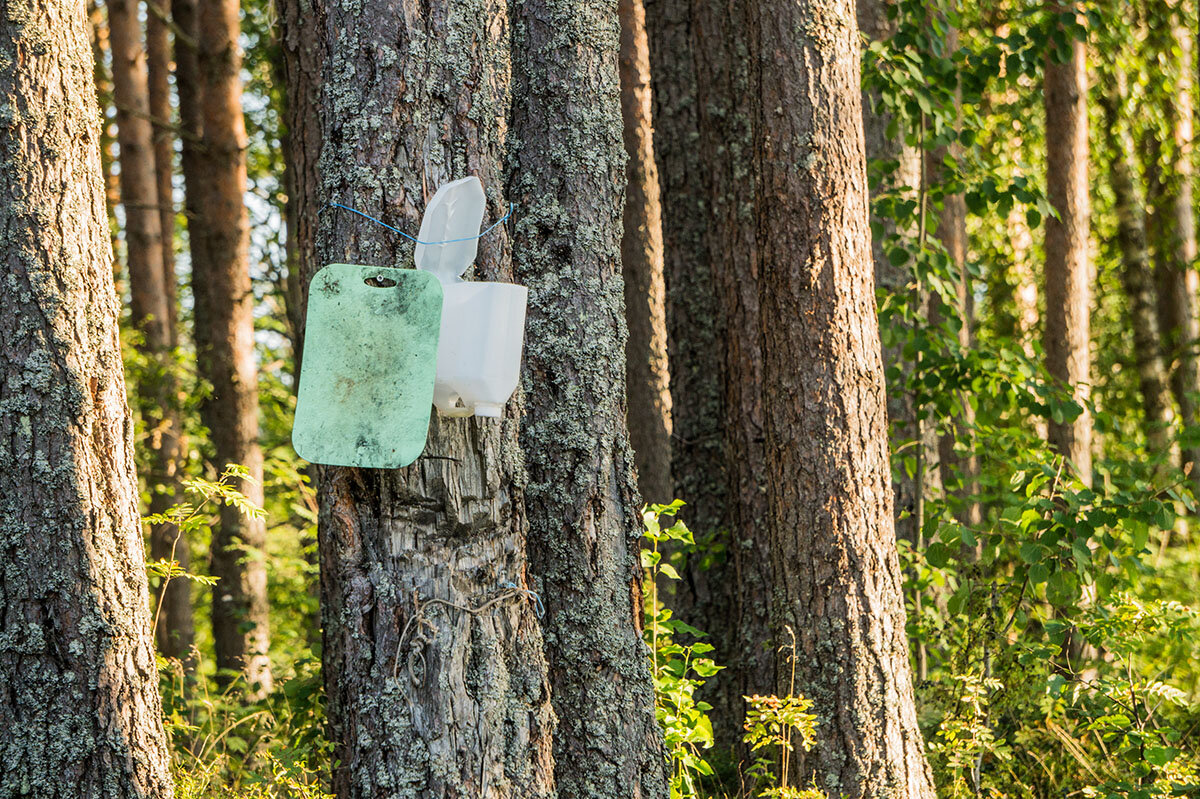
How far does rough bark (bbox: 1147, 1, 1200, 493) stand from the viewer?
29.6ft

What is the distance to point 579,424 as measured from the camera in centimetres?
261

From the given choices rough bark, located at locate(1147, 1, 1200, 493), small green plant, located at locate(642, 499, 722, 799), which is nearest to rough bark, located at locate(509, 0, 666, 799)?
small green plant, located at locate(642, 499, 722, 799)

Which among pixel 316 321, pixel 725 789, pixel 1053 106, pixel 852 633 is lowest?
pixel 725 789

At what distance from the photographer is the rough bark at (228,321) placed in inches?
256

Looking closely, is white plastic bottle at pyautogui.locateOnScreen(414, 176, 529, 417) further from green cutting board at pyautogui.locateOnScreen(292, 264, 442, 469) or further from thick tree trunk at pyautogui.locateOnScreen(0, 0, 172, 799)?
thick tree trunk at pyautogui.locateOnScreen(0, 0, 172, 799)

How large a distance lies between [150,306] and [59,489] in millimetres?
5335

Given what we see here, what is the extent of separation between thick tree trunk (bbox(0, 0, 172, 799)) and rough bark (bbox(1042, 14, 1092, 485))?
6452 millimetres

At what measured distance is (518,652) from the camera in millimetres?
2000

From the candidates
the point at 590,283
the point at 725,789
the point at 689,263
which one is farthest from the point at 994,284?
the point at 590,283

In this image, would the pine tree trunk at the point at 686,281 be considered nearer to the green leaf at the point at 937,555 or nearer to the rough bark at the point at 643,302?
the rough bark at the point at 643,302

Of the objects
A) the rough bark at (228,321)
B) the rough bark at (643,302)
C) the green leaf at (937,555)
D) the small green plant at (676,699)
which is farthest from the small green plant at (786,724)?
the rough bark at (228,321)

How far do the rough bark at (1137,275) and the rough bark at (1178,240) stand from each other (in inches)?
6.1

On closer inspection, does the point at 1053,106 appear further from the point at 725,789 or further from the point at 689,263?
the point at 725,789

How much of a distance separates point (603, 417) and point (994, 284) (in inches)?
366
